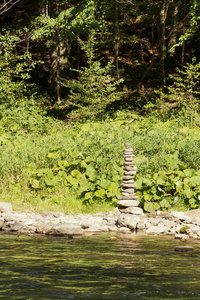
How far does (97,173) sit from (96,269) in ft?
16.1

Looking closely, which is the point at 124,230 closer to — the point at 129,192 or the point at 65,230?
the point at 129,192

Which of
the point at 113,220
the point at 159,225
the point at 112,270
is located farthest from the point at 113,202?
the point at 112,270

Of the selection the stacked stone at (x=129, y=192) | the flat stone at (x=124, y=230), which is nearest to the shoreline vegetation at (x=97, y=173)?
the stacked stone at (x=129, y=192)

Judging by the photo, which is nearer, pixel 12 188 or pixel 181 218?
pixel 181 218

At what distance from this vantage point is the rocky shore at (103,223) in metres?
7.46

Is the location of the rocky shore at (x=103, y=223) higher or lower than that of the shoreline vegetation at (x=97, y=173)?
lower

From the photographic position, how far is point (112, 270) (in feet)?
16.1

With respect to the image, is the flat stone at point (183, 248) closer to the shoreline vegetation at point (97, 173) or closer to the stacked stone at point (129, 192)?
the stacked stone at point (129, 192)

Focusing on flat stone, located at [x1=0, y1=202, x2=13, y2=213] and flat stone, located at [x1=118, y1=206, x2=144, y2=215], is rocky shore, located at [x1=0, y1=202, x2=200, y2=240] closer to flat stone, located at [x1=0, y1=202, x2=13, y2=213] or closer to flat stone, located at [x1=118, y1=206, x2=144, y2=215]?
flat stone, located at [x1=118, y1=206, x2=144, y2=215]

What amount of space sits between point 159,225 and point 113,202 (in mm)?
1632

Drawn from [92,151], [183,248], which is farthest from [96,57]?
[183,248]

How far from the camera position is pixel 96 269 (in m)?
4.95

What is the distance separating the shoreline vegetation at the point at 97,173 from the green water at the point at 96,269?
87.1 inches

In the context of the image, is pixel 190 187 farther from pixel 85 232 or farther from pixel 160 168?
pixel 85 232
